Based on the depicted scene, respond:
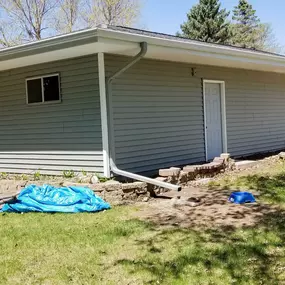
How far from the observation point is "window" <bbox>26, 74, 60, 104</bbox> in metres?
8.04

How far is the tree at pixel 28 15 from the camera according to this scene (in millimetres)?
24219

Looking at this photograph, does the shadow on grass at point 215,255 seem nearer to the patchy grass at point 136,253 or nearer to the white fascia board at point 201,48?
the patchy grass at point 136,253

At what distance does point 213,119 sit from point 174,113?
1.57m

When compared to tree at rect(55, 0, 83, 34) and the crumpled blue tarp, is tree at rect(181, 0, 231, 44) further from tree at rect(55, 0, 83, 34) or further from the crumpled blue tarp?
the crumpled blue tarp

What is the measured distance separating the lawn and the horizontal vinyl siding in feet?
7.43

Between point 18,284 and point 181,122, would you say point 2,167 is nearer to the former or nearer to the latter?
point 181,122

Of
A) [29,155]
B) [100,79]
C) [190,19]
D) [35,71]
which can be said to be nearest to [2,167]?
[29,155]

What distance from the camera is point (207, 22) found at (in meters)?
30.0

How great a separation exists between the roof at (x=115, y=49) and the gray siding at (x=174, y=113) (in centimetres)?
39

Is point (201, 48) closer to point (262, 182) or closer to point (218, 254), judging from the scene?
point (262, 182)

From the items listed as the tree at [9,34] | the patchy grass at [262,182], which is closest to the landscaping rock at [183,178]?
the patchy grass at [262,182]

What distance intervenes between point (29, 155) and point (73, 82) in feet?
6.55

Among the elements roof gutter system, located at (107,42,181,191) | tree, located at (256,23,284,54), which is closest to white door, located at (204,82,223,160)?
roof gutter system, located at (107,42,181,191)

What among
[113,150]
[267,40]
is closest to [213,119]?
[113,150]
